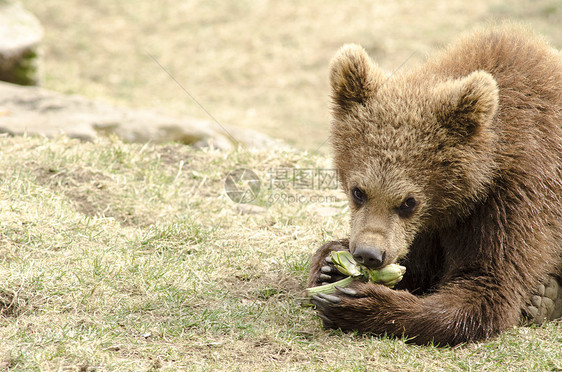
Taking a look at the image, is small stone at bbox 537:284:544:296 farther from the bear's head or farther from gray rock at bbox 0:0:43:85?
gray rock at bbox 0:0:43:85

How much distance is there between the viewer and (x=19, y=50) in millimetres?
12188

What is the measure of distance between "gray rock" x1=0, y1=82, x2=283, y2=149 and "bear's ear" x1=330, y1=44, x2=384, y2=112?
3.50 m

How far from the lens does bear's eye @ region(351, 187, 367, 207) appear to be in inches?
182

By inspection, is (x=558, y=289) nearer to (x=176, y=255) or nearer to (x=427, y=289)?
(x=427, y=289)

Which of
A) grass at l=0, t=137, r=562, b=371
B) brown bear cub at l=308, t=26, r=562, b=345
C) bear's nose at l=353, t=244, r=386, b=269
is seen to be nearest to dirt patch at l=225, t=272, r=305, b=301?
grass at l=0, t=137, r=562, b=371

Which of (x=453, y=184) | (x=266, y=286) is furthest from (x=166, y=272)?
(x=453, y=184)

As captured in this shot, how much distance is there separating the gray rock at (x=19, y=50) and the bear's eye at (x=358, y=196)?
9.56 m

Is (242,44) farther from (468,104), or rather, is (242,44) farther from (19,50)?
(468,104)

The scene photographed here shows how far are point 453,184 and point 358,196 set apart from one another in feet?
2.21

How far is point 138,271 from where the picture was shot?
5.19 metres

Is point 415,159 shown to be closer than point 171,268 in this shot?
Yes

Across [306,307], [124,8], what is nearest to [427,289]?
[306,307]

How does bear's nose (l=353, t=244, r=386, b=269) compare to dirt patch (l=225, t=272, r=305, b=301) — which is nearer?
bear's nose (l=353, t=244, r=386, b=269)

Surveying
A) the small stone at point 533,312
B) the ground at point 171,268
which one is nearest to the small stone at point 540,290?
the small stone at point 533,312
